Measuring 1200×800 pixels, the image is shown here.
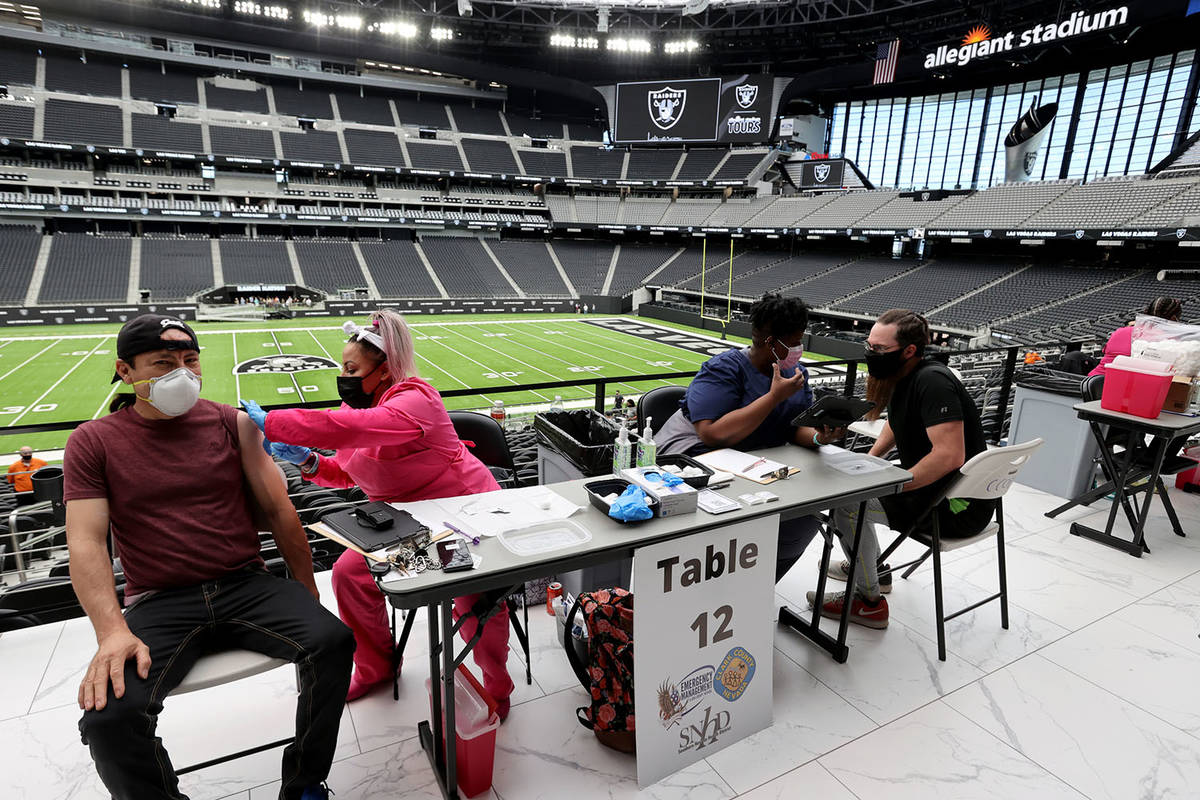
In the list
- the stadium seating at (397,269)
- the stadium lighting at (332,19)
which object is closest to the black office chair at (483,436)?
the stadium seating at (397,269)

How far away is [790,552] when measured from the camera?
308 cm

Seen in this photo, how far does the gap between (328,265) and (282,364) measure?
17.2 m

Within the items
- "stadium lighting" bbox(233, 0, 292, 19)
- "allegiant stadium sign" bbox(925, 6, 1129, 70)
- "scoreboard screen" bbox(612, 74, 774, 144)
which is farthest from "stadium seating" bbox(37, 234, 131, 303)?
"allegiant stadium sign" bbox(925, 6, 1129, 70)

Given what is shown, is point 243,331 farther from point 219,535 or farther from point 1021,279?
point 1021,279

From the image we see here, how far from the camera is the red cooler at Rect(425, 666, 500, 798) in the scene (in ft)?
7.09

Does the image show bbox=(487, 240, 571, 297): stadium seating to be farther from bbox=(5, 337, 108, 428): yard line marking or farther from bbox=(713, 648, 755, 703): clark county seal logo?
bbox=(713, 648, 755, 703): clark county seal logo

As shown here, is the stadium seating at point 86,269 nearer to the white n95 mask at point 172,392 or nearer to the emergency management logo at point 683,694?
the white n95 mask at point 172,392

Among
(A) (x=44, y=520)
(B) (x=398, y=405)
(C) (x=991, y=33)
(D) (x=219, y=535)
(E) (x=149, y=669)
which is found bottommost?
(A) (x=44, y=520)

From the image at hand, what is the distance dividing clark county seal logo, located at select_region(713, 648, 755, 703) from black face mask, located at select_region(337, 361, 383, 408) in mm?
1813

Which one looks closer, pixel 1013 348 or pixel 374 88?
pixel 1013 348

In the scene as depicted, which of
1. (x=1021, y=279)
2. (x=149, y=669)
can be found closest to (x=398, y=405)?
(x=149, y=669)

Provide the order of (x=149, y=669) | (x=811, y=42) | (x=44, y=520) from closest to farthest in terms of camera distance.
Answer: (x=149, y=669) → (x=44, y=520) → (x=811, y=42)

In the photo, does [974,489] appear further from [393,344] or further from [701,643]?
[393,344]

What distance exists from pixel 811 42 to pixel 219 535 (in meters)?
38.7
